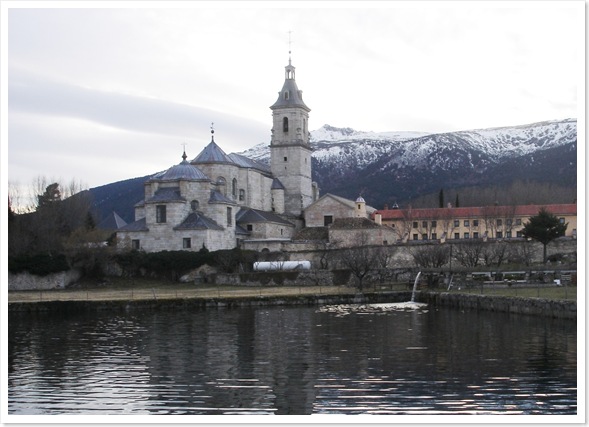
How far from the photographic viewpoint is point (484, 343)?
24.8 metres

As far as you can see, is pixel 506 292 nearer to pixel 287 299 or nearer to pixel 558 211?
pixel 287 299

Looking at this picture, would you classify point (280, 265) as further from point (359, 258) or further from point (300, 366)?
point (300, 366)

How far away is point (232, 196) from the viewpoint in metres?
69.1

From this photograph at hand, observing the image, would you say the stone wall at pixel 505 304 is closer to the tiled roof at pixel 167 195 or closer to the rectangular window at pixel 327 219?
the tiled roof at pixel 167 195

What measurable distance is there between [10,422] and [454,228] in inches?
2497

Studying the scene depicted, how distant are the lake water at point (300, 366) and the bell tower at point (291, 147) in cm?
4337

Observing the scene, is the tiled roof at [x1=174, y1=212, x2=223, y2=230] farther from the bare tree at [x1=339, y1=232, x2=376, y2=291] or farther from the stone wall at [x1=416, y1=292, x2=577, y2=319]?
the stone wall at [x1=416, y1=292, x2=577, y2=319]

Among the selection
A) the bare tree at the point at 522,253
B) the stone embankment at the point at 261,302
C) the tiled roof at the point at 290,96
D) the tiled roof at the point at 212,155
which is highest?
the tiled roof at the point at 290,96

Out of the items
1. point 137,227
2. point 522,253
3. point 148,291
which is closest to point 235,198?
point 137,227

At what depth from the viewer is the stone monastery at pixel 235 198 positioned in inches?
2384

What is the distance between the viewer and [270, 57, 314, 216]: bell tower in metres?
77.3

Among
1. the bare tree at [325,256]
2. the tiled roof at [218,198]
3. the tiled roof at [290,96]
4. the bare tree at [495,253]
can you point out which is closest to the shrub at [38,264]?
the tiled roof at [218,198]

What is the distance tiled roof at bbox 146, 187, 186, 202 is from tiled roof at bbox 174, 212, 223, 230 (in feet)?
4.62

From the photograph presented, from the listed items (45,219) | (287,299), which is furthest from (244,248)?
(287,299)
